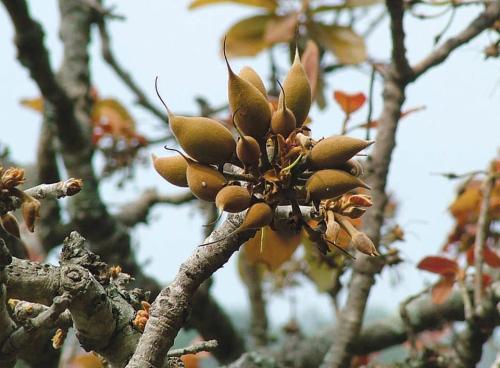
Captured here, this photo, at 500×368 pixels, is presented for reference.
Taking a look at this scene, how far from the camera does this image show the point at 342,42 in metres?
1.99

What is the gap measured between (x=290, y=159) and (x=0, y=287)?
0.32m

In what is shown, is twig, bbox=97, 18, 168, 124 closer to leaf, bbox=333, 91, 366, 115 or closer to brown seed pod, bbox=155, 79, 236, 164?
leaf, bbox=333, 91, 366, 115

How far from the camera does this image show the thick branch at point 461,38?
1450mm

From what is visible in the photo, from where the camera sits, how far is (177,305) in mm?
720

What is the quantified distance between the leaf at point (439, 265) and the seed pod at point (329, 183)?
0.77 metres

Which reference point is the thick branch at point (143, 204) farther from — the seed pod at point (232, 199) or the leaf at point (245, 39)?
the seed pod at point (232, 199)

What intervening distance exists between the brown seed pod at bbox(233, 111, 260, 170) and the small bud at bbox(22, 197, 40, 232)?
0.20m

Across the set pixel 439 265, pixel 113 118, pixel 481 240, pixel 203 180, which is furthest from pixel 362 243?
pixel 113 118

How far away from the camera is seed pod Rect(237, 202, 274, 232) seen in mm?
697

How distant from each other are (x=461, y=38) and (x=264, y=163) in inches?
33.7

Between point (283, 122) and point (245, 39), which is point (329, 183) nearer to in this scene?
point (283, 122)

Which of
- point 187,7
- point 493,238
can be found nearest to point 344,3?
point 187,7

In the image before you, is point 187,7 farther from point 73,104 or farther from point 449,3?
point 449,3

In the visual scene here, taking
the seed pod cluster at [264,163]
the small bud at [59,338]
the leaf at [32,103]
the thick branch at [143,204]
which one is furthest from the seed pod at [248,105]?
the leaf at [32,103]
